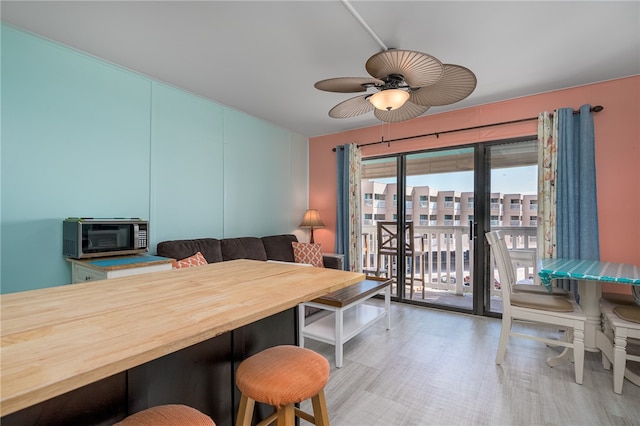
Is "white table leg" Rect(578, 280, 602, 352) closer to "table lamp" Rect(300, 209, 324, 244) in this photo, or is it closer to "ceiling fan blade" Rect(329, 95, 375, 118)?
"ceiling fan blade" Rect(329, 95, 375, 118)

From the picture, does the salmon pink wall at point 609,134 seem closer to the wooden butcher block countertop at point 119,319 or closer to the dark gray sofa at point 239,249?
the dark gray sofa at point 239,249

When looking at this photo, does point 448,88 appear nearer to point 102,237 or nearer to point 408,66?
point 408,66

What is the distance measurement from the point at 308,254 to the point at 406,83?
2.74 m

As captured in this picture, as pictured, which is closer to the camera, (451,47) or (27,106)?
(27,106)

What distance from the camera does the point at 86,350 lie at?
1.94ft

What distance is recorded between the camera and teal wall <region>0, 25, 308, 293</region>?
218cm

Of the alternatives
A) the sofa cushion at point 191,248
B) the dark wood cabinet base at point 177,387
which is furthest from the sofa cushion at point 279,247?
the dark wood cabinet base at point 177,387

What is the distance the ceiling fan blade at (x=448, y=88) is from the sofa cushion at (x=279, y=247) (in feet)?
8.61

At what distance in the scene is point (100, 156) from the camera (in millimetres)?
2600

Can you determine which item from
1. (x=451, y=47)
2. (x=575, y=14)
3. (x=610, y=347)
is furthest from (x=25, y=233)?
(x=610, y=347)

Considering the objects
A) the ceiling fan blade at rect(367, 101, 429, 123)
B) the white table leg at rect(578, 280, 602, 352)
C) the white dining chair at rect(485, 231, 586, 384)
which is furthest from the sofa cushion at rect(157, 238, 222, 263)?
the white table leg at rect(578, 280, 602, 352)

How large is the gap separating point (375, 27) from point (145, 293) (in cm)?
219

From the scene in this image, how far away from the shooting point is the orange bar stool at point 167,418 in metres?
0.81

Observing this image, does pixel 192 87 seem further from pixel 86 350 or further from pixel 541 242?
pixel 541 242
